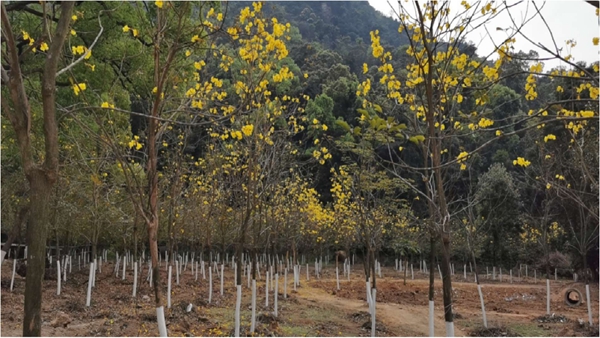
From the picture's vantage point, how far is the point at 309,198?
707 inches

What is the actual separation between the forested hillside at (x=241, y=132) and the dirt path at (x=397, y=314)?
1.47 metres

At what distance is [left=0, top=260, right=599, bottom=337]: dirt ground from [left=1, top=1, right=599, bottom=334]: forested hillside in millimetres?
1450

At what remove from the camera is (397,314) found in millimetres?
12562

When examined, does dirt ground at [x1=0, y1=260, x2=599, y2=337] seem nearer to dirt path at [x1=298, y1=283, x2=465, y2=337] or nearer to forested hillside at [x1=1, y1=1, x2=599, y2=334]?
dirt path at [x1=298, y1=283, x2=465, y2=337]

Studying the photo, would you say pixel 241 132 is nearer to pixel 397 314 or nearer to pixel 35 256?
pixel 35 256

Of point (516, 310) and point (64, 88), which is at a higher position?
point (64, 88)

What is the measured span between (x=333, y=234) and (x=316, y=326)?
12.3 meters

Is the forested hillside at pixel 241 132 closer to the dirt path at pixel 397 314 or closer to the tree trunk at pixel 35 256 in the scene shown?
the tree trunk at pixel 35 256

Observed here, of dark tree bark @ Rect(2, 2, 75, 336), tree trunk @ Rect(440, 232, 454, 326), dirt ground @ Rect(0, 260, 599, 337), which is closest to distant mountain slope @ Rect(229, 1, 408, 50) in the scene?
dirt ground @ Rect(0, 260, 599, 337)

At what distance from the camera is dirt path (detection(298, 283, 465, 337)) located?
10922 mm

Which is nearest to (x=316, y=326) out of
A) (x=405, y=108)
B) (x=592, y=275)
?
(x=405, y=108)

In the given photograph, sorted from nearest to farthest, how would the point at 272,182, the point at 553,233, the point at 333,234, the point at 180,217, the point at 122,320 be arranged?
the point at 122,320 → the point at 272,182 → the point at 180,217 → the point at 333,234 → the point at 553,233

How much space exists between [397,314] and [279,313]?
326 cm

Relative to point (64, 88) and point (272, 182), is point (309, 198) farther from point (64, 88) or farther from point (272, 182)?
point (64, 88)
